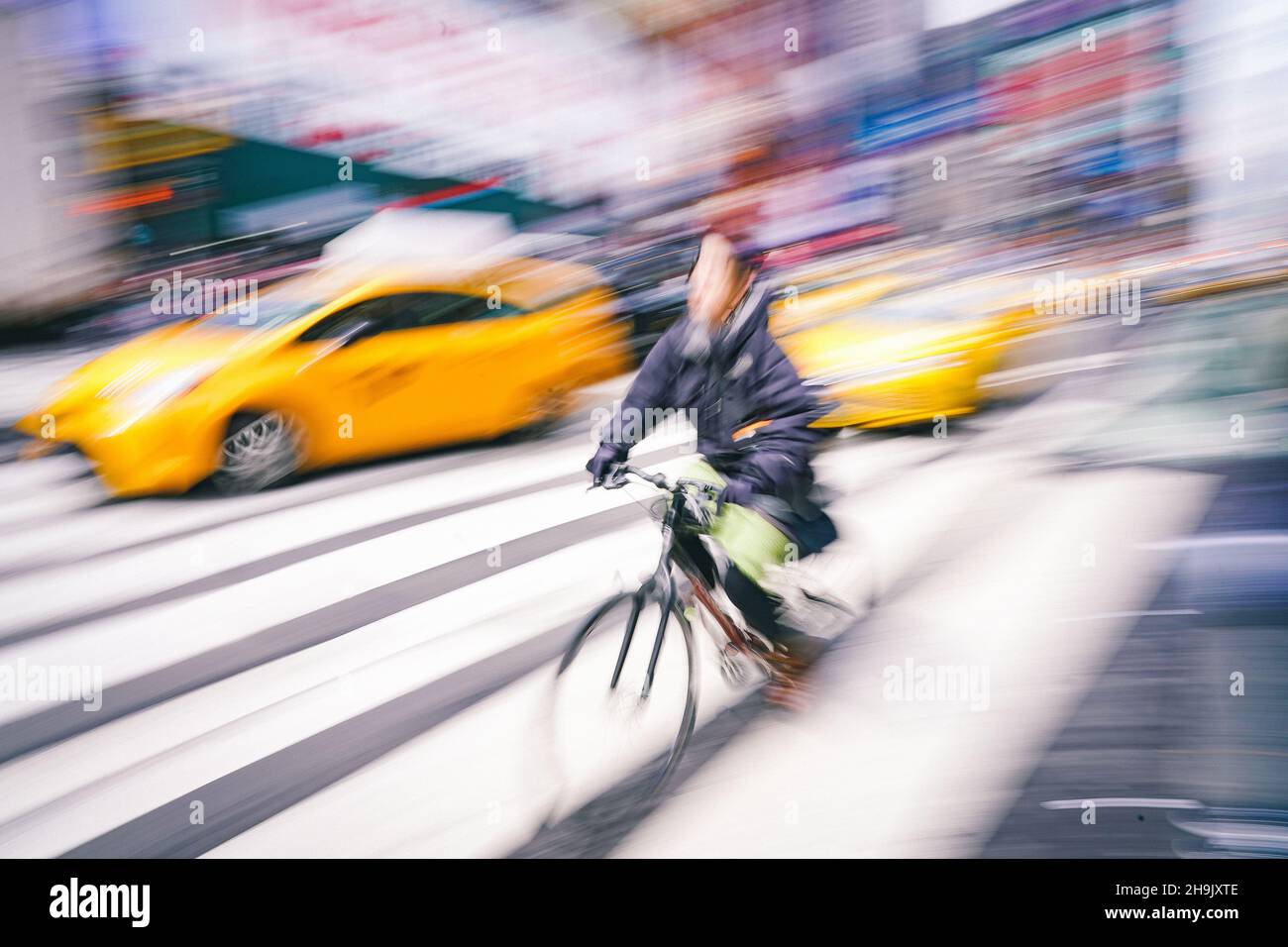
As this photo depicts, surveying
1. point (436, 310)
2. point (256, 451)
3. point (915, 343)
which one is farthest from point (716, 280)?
point (256, 451)

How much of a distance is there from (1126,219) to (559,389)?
1.82m

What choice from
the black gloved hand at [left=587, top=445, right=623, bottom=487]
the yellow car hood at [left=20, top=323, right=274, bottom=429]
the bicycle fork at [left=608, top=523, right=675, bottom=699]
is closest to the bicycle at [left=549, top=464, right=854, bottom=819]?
the bicycle fork at [left=608, top=523, right=675, bottom=699]

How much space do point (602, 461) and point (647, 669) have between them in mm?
639

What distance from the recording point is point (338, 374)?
2564 millimetres

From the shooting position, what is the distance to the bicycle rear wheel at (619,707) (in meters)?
2.52

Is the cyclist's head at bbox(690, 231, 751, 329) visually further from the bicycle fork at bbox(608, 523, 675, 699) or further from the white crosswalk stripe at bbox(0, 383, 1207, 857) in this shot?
the bicycle fork at bbox(608, 523, 675, 699)

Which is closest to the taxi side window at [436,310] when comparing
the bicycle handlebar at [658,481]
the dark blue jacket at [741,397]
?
the dark blue jacket at [741,397]

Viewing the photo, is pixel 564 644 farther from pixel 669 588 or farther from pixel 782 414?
pixel 782 414

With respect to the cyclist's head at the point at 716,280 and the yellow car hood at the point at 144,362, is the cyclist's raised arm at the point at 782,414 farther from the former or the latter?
the yellow car hood at the point at 144,362

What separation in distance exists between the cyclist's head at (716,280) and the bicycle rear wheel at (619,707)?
34.5 inches

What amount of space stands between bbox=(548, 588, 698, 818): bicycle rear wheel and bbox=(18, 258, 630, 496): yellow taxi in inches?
28.2

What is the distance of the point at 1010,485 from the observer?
2727 mm

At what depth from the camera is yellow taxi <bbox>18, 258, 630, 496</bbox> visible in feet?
8.21
